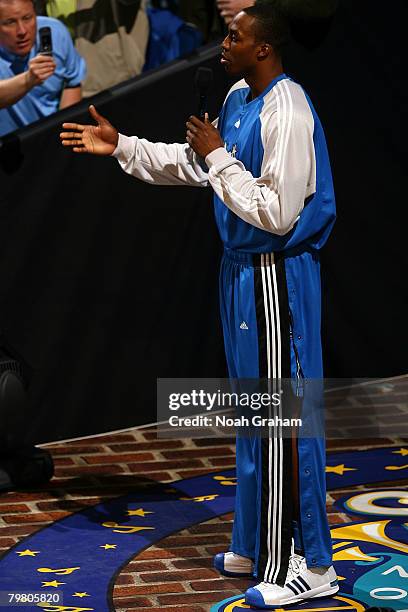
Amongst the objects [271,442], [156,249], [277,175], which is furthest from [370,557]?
[156,249]

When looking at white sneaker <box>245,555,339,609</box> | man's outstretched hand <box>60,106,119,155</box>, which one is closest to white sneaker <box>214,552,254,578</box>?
white sneaker <box>245,555,339,609</box>

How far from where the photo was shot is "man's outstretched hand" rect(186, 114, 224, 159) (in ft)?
16.1

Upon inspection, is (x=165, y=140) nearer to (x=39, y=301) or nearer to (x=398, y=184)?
(x=39, y=301)

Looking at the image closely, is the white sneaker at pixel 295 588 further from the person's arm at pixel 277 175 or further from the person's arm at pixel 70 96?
the person's arm at pixel 70 96

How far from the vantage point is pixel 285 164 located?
15.6 ft

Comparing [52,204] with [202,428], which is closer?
[52,204]

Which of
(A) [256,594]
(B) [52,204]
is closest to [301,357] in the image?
(A) [256,594]

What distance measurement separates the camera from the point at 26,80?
6.54 meters

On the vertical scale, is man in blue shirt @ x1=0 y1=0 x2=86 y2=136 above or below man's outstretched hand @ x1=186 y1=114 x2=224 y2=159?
above

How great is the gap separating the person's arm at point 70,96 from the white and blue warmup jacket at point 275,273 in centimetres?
214

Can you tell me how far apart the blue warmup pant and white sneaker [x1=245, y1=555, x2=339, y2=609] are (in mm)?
30

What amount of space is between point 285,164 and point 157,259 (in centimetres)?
244

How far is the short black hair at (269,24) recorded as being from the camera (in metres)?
4.86

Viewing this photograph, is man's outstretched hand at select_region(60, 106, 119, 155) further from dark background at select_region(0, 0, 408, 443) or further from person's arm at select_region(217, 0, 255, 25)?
person's arm at select_region(217, 0, 255, 25)
